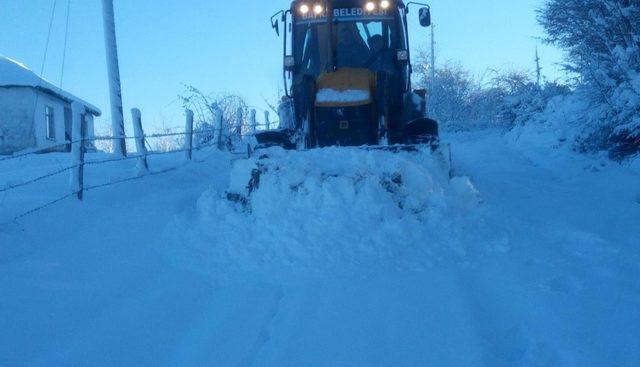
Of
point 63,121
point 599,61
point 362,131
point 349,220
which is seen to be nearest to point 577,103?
point 599,61

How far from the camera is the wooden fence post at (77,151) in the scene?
8.34 m

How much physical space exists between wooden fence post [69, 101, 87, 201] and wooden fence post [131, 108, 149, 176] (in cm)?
241

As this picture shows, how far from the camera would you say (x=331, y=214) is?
21.7ft

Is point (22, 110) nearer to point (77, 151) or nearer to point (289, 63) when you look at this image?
point (77, 151)

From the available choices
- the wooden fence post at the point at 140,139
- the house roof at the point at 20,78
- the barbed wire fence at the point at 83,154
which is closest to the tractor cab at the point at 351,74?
the barbed wire fence at the point at 83,154

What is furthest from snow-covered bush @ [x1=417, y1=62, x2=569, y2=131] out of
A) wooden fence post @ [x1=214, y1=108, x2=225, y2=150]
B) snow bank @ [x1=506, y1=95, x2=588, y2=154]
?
wooden fence post @ [x1=214, y1=108, x2=225, y2=150]

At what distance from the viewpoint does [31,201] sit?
25.3 ft

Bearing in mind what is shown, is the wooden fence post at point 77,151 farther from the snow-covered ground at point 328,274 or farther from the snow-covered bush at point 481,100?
the snow-covered bush at point 481,100

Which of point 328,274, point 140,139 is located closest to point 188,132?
point 140,139

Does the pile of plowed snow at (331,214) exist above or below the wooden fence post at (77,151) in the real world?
below

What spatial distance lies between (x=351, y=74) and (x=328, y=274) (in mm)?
4244

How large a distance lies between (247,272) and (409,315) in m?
1.87

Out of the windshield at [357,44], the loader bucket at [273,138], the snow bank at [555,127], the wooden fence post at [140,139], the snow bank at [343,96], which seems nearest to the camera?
the snow bank at [343,96]

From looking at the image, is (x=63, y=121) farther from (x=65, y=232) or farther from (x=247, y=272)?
(x=247, y=272)
